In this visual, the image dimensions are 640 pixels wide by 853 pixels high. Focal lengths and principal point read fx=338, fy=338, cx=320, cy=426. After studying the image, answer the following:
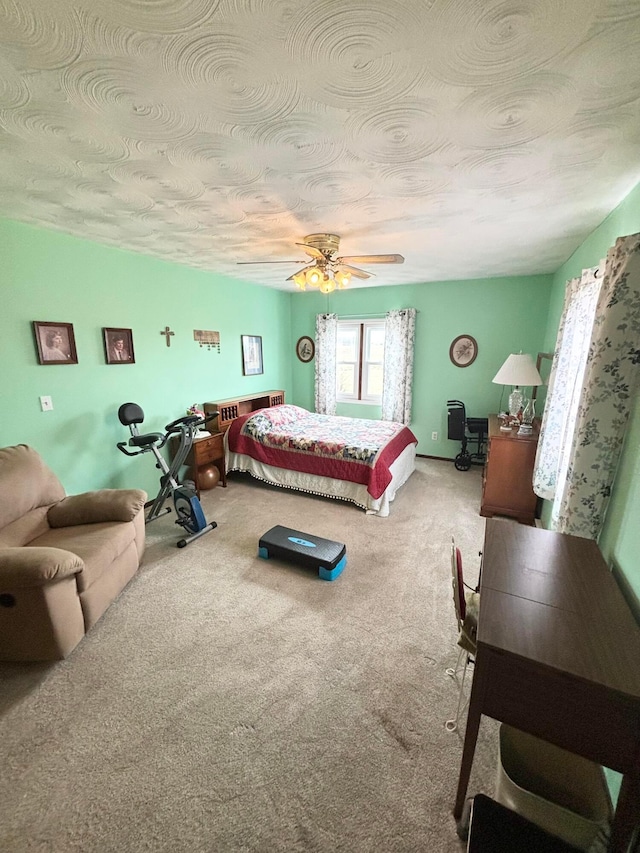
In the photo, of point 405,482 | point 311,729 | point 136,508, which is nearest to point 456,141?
point 311,729

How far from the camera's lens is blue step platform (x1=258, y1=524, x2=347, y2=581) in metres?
2.40

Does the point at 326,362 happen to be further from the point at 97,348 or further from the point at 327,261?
the point at 97,348

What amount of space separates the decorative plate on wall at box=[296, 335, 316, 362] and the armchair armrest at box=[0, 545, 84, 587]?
4.39 metres

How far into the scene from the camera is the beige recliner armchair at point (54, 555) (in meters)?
1.66

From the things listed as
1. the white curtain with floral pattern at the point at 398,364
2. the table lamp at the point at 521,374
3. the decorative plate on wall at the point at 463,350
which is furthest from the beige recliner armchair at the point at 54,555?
the decorative plate on wall at the point at 463,350

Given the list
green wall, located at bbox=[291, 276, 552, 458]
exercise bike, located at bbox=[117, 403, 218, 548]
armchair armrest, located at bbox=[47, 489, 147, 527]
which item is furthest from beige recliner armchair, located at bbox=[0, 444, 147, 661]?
green wall, located at bbox=[291, 276, 552, 458]

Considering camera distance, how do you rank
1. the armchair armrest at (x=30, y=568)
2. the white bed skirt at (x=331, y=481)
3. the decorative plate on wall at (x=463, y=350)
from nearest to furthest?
the armchair armrest at (x=30, y=568)
the white bed skirt at (x=331, y=481)
the decorative plate on wall at (x=463, y=350)

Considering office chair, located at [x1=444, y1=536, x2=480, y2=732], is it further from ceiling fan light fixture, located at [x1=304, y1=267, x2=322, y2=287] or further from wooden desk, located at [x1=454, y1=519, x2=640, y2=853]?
ceiling fan light fixture, located at [x1=304, y1=267, x2=322, y2=287]

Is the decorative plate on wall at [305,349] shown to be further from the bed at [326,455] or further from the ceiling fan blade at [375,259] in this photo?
the ceiling fan blade at [375,259]

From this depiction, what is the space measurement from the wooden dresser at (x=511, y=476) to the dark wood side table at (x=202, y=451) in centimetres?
288

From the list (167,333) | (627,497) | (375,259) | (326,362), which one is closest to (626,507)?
(627,497)

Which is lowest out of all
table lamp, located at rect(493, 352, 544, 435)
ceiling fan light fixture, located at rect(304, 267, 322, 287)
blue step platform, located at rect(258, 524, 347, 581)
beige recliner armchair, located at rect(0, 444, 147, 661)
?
blue step platform, located at rect(258, 524, 347, 581)

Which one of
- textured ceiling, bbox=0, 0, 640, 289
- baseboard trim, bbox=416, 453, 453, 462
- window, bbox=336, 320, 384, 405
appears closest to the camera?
textured ceiling, bbox=0, 0, 640, 289

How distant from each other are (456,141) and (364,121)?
0.41 meters
